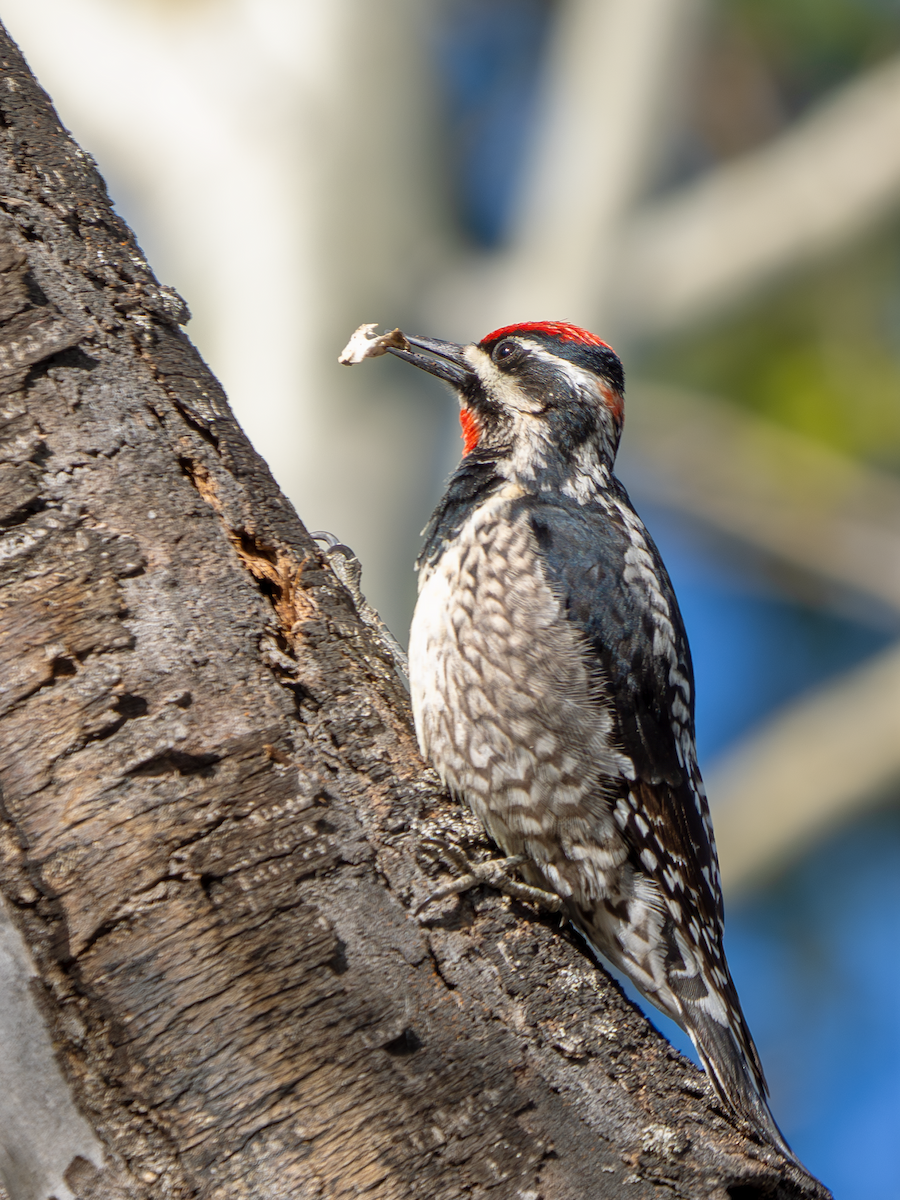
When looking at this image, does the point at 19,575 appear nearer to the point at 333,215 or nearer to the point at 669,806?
the point at 669,806

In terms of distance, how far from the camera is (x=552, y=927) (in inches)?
88.0

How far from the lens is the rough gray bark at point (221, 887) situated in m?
1.71

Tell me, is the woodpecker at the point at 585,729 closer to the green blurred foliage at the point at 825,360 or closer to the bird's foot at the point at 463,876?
the bird's foot at the point at 463,876

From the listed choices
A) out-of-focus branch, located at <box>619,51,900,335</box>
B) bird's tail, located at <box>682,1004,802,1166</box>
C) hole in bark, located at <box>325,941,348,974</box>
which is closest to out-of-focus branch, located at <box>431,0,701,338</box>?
out-of-focus branch, located at <box>619,51,900,335</box>

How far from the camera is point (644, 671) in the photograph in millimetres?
3016

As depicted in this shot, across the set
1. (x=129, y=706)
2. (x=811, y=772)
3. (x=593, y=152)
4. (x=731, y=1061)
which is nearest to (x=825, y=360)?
(x=593, y=152)

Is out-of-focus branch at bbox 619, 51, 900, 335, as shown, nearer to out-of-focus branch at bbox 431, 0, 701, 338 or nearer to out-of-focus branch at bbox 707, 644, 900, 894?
out-of-focus branch at bbox 431, 0, 701, 338

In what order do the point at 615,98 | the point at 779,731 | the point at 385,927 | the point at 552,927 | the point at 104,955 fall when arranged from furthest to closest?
the point at 779,731 < the point at 615,98 < the point at 552,927 < the point at 385,927 < the point at 104,955

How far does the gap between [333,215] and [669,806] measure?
5.29 meters

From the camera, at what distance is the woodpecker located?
2.81m

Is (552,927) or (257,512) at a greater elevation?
(257,512)

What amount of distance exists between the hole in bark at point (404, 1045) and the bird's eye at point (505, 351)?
230 cm

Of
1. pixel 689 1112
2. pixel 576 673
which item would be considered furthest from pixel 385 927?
pixel 576 673

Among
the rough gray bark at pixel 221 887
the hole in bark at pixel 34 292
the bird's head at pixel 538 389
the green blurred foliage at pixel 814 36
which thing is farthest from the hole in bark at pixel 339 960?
the green blurred foliage at pixel 814 36
